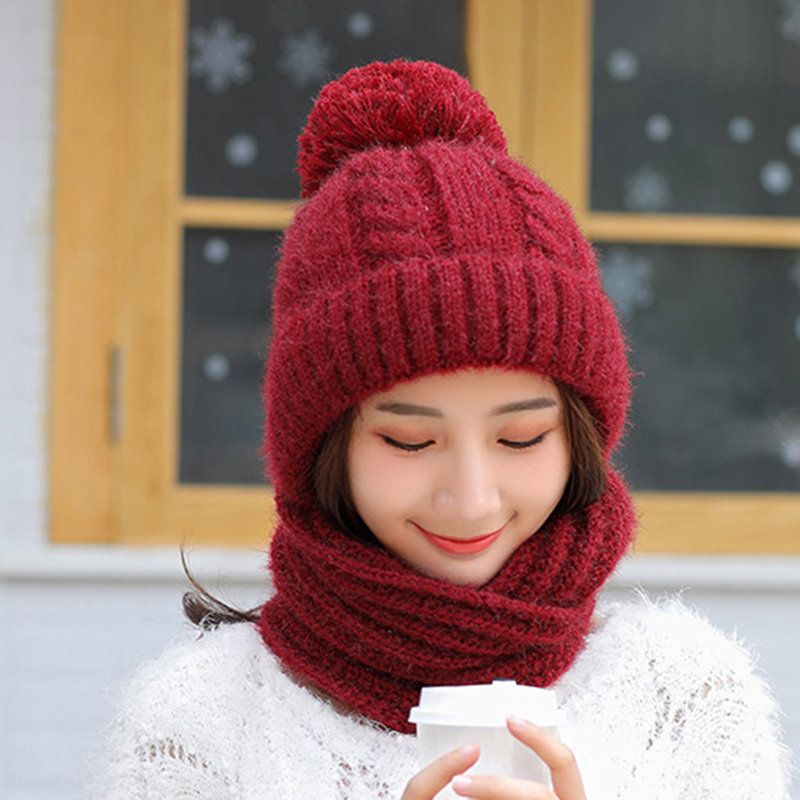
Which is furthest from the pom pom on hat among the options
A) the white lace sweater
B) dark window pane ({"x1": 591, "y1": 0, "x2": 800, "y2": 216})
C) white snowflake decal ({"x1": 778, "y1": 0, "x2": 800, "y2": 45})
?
white snowflake decal ({"x1": 778, "y1": 0, "x2": 800, "y2": 45})

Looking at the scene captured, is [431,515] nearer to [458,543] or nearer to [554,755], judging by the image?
[458,543]

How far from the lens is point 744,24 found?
4.07m

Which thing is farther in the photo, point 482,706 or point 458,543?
point 458,543

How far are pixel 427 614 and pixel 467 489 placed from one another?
0.17 meters

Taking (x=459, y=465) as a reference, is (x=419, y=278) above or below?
above

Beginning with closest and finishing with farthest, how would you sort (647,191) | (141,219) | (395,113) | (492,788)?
(492,788) → (395,113) → (141,219) → (647,191)

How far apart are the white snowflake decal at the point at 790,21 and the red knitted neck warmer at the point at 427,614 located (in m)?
2.33

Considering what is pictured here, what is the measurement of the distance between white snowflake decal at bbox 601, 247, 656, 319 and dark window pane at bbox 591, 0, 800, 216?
0.13 metres

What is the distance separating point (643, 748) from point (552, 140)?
2200 millimetres

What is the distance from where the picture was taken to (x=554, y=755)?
5.41ft

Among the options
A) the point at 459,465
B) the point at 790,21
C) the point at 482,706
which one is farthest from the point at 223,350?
the point at 482,706

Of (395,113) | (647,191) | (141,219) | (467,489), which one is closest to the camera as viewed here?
(467,489)

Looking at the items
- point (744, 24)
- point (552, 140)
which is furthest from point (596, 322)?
point (744, 24)

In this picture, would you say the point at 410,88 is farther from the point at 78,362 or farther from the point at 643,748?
the point at 78,362
